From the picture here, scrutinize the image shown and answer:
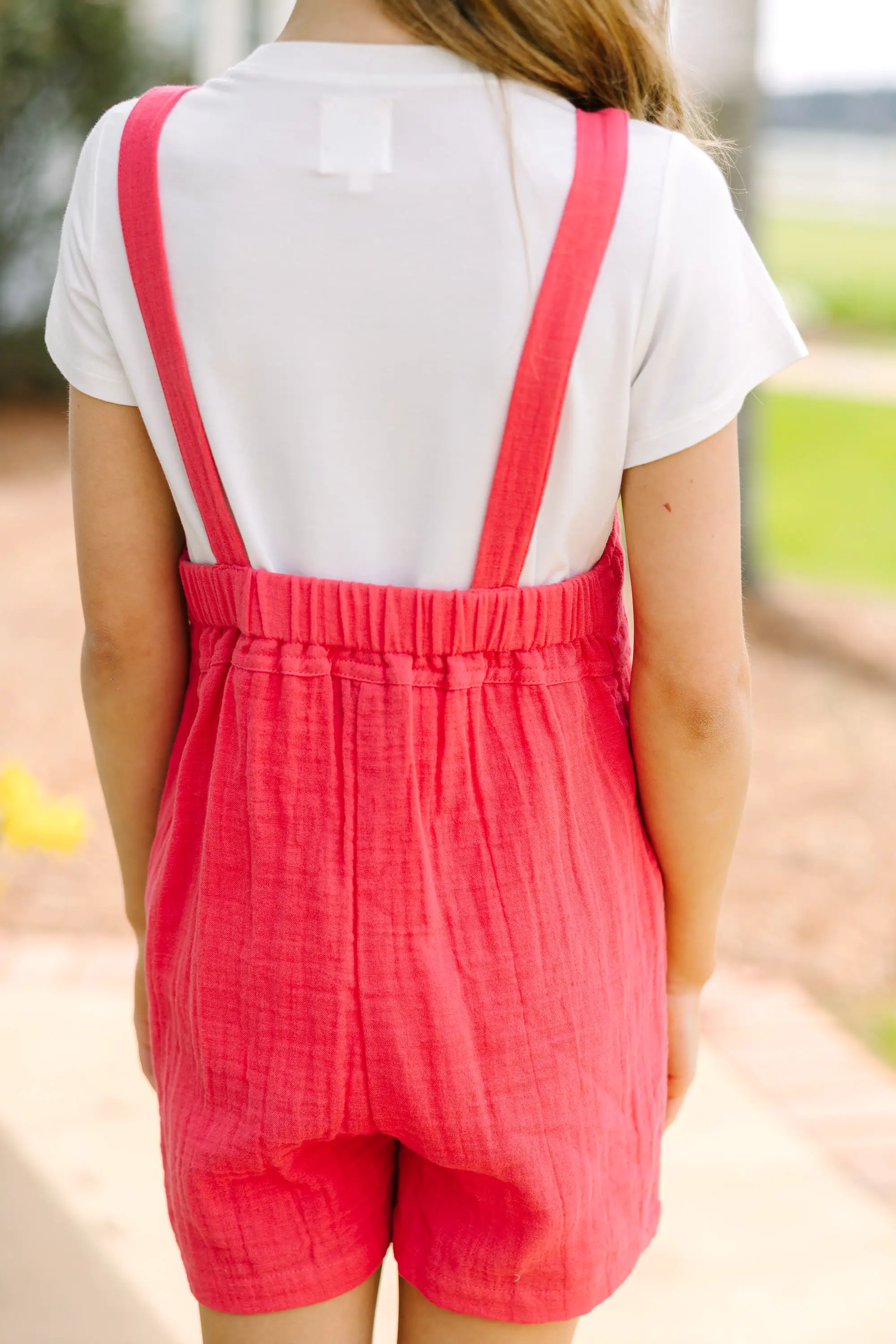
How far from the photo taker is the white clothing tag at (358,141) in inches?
38.6

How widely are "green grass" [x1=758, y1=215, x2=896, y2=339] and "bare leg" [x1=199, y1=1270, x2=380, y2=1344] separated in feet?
23.2

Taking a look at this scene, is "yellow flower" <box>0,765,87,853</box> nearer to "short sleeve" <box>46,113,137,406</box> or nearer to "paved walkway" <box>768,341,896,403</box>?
"short sleeve" <box>46,113,137,406</box>

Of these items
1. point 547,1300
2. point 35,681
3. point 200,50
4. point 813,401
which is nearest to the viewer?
point 547,1300

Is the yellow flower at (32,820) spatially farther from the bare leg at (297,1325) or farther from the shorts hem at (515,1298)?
the shorts hem at (515,1298)

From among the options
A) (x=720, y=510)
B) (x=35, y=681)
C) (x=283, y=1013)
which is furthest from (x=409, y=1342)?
(x=35, y=681)

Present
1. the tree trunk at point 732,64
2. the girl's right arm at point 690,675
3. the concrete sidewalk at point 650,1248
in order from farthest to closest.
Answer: the tree trunk at point 732,64
the concrete sidewalk at point 650,1248
the girl's right arm at point 690,675

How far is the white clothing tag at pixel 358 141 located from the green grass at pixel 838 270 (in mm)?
6964

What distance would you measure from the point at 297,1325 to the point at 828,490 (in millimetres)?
9786

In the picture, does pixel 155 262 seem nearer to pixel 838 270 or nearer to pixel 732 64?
pixel 732 64

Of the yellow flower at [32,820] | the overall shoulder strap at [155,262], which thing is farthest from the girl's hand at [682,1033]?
the yellow flower at [32,820]

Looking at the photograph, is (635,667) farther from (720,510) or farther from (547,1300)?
(547,1300)

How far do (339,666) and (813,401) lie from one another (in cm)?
1381

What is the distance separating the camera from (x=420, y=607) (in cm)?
106

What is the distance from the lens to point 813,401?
46.3 feet
